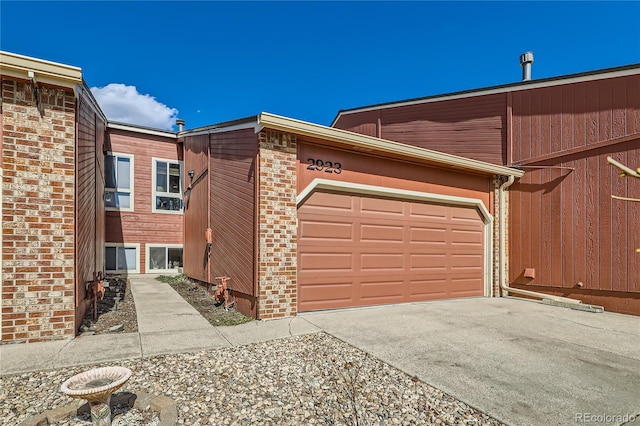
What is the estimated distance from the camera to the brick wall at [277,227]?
18.0 feet

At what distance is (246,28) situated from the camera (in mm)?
10781

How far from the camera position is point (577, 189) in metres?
7.33

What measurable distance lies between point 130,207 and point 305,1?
7956 mm

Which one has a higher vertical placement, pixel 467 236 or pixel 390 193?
pixel 390 193

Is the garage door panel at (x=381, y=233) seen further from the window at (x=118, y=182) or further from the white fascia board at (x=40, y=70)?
the window at (x=118, y=182)

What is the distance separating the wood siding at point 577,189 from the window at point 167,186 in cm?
948

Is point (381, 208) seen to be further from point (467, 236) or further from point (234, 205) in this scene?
point (234, 205)

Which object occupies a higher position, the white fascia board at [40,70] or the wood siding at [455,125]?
the wood siding at [455,125]

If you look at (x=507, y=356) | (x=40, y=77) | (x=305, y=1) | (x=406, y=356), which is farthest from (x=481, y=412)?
(x=305, y=1)

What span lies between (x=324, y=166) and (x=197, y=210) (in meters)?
4.44

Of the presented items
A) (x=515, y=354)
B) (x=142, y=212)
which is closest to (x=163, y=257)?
(x=142, y=212)

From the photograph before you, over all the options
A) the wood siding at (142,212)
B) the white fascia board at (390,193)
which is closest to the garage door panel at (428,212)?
the white fascia board at (390,193)

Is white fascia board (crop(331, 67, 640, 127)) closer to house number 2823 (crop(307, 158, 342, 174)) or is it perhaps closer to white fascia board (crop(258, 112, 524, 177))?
white fascia board (crop(258, 112, 524, 177))

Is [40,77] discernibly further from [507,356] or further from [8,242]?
[507,356]
